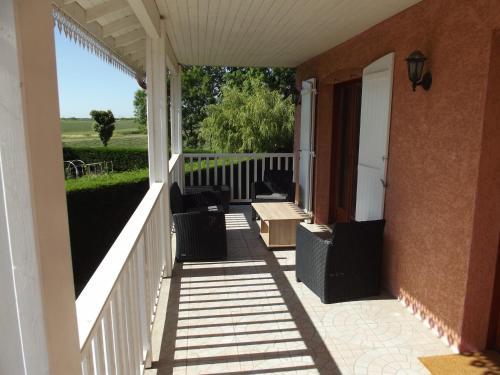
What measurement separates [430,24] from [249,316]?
273 centimetres

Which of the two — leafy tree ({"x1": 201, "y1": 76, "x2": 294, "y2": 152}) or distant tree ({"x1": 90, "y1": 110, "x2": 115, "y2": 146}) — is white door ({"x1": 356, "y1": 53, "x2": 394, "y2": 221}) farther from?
distant tree ({"x1": 90, "y1": 110, "x2": 115, "y2": 146})

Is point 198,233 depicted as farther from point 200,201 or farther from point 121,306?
point 121,306

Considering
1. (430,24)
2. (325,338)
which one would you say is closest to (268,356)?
(325,338)

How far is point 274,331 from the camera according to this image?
3.19 m

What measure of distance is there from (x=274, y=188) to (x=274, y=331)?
13.0 ft

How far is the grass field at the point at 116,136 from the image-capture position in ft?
71.5

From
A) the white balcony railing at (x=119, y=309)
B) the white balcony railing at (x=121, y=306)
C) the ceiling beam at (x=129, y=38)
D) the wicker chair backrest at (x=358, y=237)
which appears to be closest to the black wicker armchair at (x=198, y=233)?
the white balcony railing at (x=121, y=306)

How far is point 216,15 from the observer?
12.4 ft

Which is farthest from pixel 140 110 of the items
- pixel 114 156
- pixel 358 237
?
pixel 358 237

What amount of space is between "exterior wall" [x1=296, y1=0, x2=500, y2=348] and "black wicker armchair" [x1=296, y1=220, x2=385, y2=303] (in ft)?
0.65

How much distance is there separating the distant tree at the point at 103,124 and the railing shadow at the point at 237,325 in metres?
19.8

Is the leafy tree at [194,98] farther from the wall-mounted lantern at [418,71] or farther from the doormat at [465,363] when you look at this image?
the doormat at [465,363]

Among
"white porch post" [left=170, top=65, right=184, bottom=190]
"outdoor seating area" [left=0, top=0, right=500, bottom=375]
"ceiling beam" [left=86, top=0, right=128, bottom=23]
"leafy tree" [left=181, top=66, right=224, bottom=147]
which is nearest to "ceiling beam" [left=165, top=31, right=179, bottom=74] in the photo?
"outdoor seating area" [left=0, top=0, right=500, bottom=375]

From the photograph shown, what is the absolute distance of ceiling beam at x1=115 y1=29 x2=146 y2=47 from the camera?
454cm
